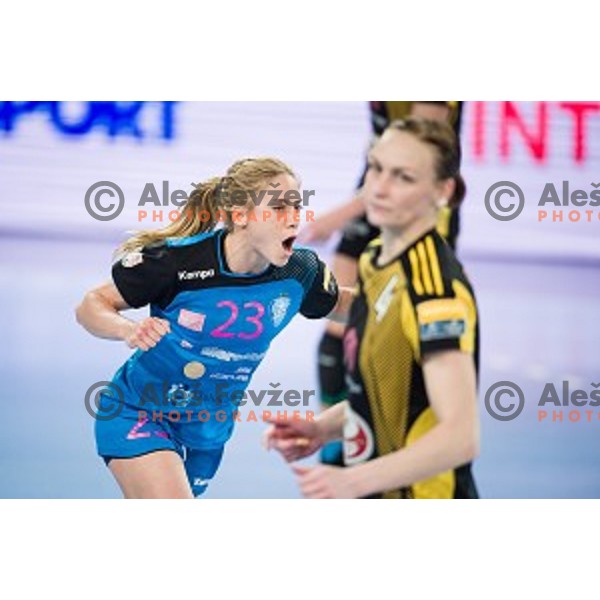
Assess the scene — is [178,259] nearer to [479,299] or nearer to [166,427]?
[166,427]

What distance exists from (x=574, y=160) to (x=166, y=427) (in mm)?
Answer: 1347

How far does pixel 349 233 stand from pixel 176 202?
1.60 feet

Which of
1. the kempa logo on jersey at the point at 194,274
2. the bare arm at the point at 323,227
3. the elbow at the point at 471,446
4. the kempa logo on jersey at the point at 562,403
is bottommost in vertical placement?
the elbow at the point at 471,446

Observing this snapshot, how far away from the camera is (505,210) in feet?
11.5

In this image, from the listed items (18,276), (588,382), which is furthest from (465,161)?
(18,276)

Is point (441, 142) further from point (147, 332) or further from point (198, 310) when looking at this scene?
point (147, 332)

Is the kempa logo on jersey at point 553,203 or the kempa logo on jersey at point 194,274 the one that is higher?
the kempa logo on jersey at point 553,203

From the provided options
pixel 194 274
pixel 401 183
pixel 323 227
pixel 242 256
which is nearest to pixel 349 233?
pixel 323 227

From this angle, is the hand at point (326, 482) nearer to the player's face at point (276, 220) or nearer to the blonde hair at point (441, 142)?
the player's face at point (276, 220)

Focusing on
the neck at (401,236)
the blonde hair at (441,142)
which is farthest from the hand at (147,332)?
the blonde hair at (441,142)

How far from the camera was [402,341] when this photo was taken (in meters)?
3.39

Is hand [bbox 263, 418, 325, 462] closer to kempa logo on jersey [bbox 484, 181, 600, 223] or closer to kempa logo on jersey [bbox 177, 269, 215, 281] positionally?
kempa logo on jersey [bbox 177, 269, 215, 281]

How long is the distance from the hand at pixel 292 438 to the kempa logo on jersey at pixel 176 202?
0.57 metres

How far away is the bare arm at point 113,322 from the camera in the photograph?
342 cm
